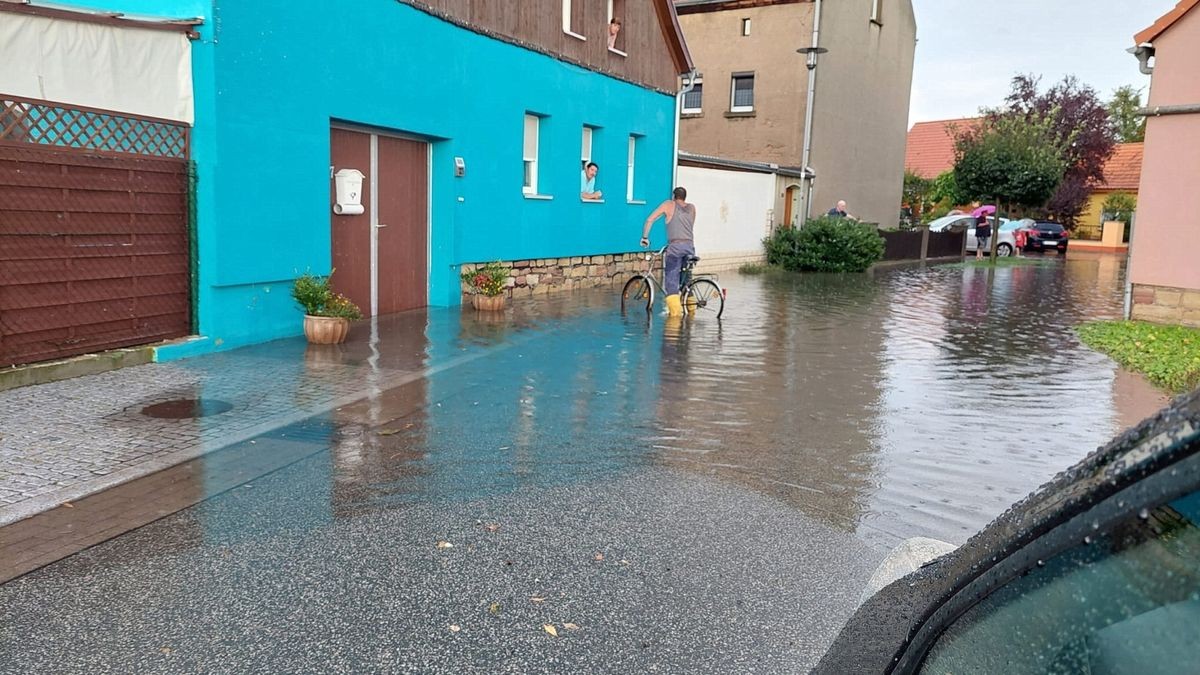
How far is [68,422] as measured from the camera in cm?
647

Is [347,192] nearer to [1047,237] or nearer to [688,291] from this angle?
[688,291]

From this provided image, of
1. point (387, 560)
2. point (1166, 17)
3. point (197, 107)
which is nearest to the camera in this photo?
point (387, 560)

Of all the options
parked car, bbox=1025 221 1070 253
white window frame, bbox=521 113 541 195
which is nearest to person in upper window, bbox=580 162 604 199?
white window frame, bbox=521 113 541 195

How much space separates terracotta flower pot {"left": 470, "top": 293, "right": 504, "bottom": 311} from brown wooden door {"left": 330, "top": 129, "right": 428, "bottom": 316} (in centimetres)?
93

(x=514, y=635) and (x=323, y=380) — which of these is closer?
(x=514, y=635)

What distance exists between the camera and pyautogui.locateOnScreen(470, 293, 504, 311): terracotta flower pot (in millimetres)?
13328

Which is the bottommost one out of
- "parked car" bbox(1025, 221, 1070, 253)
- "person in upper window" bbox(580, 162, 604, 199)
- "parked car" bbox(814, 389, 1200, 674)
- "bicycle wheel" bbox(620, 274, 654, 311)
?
"bicycle wheel" bbox(620, 274, 654, 311)

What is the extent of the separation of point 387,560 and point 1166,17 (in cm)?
1331

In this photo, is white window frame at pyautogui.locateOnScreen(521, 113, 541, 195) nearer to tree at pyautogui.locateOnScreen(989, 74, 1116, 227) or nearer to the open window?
the open window

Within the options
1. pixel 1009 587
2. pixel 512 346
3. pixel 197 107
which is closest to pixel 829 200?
pixel 512 346

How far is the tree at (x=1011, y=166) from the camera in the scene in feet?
97.2

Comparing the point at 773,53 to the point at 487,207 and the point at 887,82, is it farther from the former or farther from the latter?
the point at 487,207

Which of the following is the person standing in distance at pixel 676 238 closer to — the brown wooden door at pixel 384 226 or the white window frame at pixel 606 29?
the brown wooden door at pixel 384 226

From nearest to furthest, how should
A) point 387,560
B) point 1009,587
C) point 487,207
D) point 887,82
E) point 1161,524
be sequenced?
point 1161,524 → point 1009,587 → point 387,560 → point 487,207 → point 887,82
